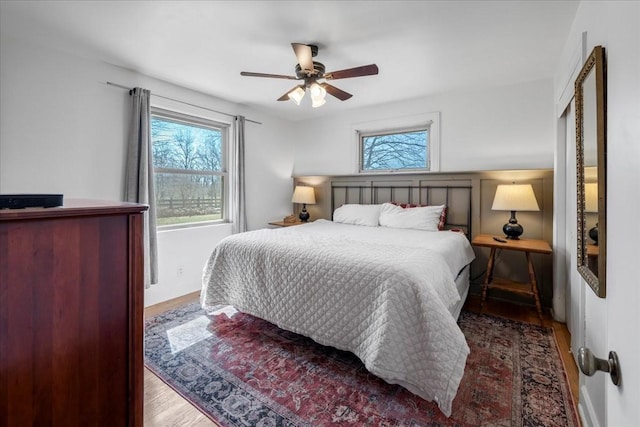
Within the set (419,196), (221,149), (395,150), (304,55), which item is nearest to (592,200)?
(304,55)

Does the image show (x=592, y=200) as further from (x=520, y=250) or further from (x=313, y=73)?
(x=313, y=73)

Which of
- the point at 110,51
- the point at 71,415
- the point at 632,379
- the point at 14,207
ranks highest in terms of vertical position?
the point at 110,51

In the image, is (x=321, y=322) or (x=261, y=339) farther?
(x=261, y=339)

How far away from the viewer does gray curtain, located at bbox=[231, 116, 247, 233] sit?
3812mm

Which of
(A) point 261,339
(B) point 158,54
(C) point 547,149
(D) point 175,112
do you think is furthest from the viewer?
(D) point 175,112

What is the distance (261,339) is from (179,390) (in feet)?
2.27

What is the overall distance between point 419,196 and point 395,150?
75 cm

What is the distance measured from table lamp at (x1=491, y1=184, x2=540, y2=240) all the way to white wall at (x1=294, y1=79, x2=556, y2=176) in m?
0.44

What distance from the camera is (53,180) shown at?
242cm

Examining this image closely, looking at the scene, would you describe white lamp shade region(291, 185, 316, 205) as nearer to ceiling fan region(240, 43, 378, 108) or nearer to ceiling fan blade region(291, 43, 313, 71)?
ceiling fan region(240, 43, 378, 108)

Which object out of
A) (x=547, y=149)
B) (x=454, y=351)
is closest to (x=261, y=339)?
(x=454, y=351)

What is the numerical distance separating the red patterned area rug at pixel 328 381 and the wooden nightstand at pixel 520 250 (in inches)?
13.1

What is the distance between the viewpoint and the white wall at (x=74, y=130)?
87.1 inches

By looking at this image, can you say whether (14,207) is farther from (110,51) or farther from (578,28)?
(578,28)
